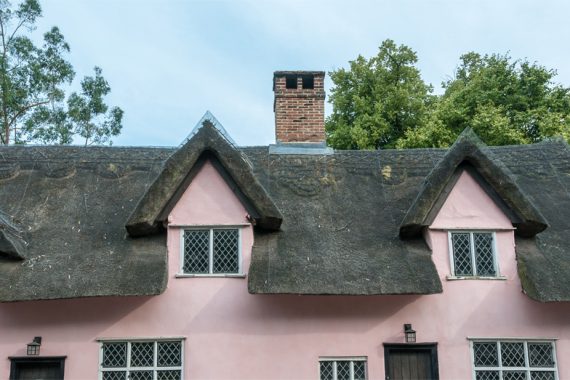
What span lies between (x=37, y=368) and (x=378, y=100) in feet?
61.6

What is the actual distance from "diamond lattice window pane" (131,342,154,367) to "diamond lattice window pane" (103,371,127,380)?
0.70 feet

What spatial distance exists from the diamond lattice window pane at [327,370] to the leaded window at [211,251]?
86.1 inches

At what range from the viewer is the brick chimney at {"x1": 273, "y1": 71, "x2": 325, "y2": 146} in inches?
594

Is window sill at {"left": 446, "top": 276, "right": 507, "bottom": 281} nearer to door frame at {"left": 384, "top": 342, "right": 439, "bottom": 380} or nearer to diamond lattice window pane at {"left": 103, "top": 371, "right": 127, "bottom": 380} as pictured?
door frame at {"left": 384, "top": 342, "right": 439, "bottom": 380}

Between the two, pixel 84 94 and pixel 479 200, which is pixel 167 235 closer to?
pixel 479 200

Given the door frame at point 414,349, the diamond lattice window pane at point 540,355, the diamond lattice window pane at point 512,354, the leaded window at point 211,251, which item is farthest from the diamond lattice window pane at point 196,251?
the diamond lattice window pane at point 540,355

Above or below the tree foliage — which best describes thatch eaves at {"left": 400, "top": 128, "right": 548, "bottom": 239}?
below

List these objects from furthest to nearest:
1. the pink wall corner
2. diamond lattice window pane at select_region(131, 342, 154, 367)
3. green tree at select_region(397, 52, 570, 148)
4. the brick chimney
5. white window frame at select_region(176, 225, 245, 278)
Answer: green tree at select_region(397, 52, 570, 148), the brick chimney, the pink wall corner, white window frame at select_region(176, 225, 245, 278), diamond lattice window pane at select_region(131, 342, 154, 367)

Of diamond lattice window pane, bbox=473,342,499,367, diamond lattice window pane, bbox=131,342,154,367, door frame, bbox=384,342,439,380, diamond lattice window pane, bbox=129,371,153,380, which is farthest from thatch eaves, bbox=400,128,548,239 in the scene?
diamond lattice window pane, bbox=129,371,153,380

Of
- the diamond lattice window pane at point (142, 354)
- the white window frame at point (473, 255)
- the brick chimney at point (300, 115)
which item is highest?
the brick chimney at point (300, 115)

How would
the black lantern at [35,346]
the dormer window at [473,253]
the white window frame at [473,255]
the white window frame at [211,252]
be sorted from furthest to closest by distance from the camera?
the dormer window at [473,253]
the white window frame at [473,255]
the white window frame at [211,252]
the black lantern at [35,346]

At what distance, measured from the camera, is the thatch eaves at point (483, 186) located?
37.8 feet

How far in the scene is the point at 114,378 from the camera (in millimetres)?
10883

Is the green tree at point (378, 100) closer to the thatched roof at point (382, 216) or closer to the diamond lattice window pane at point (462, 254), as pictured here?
the thatched roof at point (382, 216)
